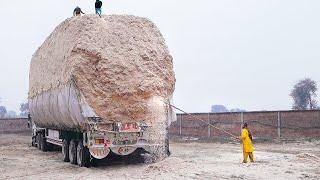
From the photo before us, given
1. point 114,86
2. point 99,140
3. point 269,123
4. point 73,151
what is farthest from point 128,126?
point 269,123

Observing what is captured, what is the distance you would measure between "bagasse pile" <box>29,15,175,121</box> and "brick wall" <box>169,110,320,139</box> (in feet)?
38.2

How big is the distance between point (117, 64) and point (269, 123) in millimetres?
17324

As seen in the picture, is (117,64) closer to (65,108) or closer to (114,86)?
(114,86)

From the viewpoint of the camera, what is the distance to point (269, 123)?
28.7 m

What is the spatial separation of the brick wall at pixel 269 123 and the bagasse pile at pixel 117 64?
38.2 feet

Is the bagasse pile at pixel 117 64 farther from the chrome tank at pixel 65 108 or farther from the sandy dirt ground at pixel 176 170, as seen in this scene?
the sandy dirt ground at pixel 176 170

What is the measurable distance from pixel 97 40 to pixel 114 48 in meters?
0.59

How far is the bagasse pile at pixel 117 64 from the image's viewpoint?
13703 mm

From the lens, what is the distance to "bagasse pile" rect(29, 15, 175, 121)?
1370 centimetres

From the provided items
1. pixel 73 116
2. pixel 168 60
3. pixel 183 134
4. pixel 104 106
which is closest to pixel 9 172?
pixel 73 116

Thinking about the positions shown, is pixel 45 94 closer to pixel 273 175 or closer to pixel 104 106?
pixel 104 106

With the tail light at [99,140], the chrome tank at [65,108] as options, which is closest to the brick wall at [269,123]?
the chrome tank at [65,108]

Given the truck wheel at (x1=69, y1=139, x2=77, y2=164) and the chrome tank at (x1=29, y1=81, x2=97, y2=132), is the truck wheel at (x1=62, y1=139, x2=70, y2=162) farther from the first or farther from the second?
the truck wheel at (x1=69, y1=139, x2=77, y2=164)

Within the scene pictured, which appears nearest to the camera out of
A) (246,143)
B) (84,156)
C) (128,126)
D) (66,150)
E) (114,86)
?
(128,126)
